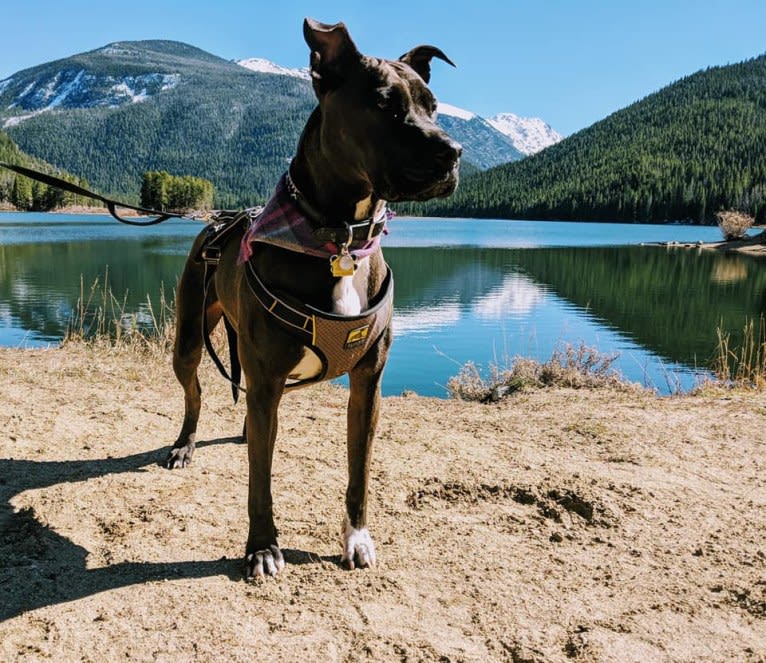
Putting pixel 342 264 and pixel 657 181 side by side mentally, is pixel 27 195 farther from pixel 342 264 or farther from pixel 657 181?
pixel 342 264

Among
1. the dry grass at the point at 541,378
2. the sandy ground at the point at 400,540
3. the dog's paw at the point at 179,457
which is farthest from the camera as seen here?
the dry grass at the point at 541,378

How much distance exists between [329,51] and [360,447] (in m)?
1.94

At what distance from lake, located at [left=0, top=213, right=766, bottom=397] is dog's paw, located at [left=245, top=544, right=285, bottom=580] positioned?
7689 millimetres

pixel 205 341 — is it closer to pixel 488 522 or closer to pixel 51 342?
pixel 488 522

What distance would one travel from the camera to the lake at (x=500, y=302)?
15.6 m

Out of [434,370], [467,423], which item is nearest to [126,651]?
[467,423]

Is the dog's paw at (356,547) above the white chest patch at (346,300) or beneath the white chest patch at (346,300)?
beneath

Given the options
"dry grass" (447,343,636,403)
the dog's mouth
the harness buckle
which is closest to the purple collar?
the dog's mouth

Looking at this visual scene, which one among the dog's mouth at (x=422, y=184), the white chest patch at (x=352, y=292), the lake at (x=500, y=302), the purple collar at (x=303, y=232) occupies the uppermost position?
the dog's mouth at (x=422, y=184)

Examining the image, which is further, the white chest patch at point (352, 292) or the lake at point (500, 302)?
the lake at point (500, 302)

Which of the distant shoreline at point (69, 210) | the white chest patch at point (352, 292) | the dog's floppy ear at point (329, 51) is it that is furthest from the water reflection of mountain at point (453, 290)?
the distant shoreline at point (69, 210)

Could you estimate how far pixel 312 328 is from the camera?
3.01m

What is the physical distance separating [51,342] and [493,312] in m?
13.5

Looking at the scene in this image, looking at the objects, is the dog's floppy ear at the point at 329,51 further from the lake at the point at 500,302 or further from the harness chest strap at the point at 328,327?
the lake at the point at 500,302
